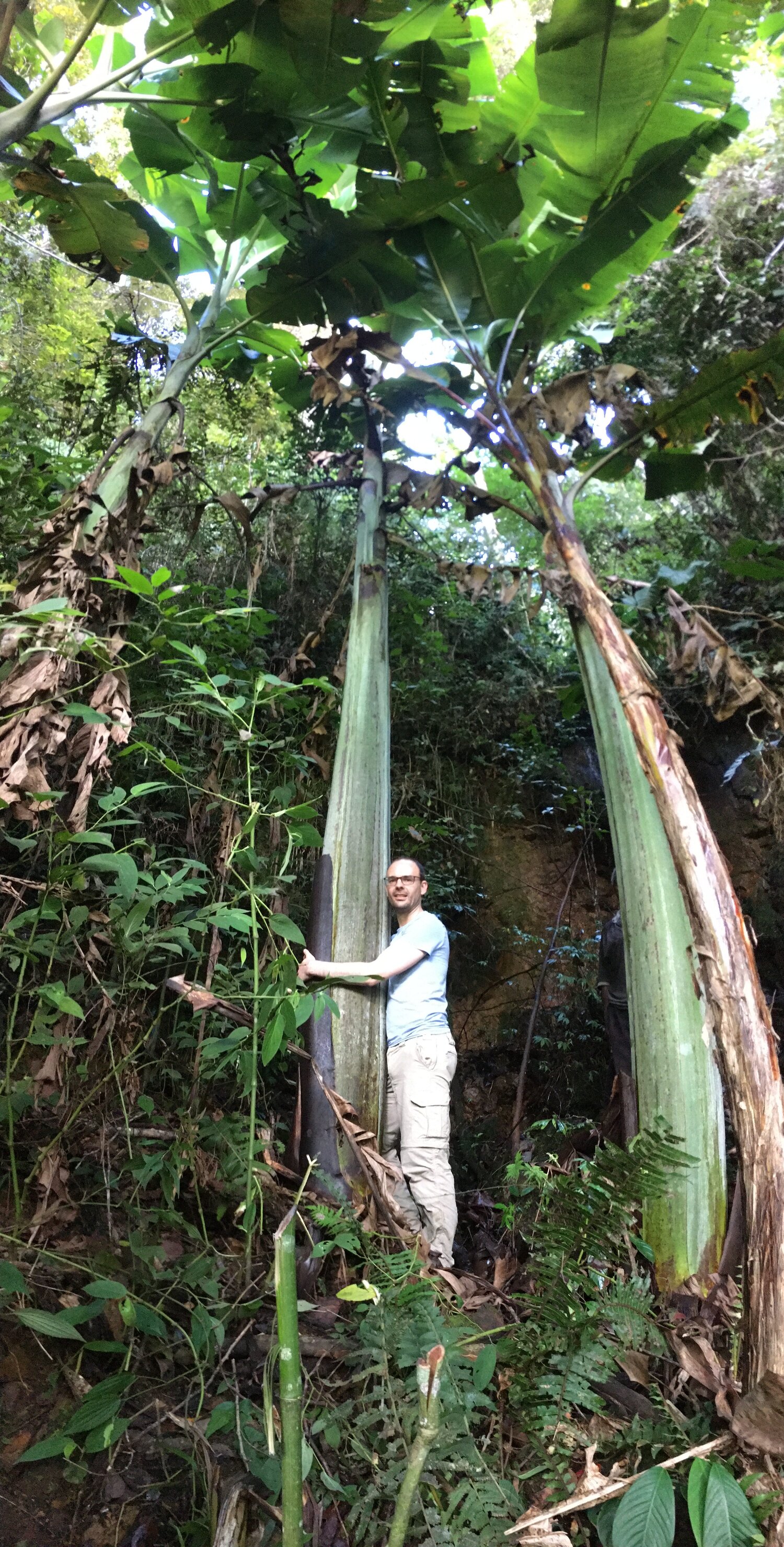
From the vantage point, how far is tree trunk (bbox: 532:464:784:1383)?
244 centimetres

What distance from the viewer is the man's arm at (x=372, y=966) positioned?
3.46 meters

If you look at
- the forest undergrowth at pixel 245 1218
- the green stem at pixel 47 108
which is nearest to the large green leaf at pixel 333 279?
the forest undergrowth at pixel 245 1218

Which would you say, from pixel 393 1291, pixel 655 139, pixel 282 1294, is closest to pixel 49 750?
pixel 393 1291

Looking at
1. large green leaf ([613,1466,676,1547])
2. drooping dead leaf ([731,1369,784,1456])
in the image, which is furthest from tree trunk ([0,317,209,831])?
drooping dead leaf ([731,1369,784,1456])

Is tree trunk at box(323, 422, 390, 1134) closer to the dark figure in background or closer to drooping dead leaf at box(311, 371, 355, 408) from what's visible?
drooping dead leaf at box(311, 371, 355, 408)

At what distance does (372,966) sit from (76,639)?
5.81 feet

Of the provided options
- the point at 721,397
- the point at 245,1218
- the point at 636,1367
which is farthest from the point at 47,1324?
the point at 721,397

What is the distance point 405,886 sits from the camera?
4.02 m

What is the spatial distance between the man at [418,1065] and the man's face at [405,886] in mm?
84

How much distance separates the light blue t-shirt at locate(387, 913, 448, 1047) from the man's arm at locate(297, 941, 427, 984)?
4cm

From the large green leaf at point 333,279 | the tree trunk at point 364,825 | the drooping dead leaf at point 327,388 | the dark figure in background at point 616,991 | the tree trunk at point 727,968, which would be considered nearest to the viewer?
the tree trunk at point 727,968

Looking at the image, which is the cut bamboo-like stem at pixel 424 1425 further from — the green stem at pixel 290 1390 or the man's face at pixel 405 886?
the man's face at pixel 405 886

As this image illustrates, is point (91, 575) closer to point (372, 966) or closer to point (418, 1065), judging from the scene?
point (372, 966)

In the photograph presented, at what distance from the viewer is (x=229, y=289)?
5180mm
